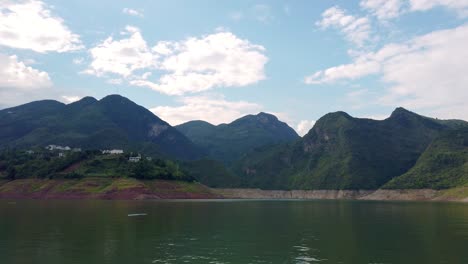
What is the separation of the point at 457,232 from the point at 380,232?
14.0 meters

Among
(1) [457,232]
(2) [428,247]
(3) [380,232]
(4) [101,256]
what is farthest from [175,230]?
(1) [457,232]

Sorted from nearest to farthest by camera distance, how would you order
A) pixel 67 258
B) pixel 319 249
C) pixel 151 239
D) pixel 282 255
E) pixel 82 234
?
pixel 67 258, pixel 282 255, pixel 319 249, pixel 151 239, pixel 82 234

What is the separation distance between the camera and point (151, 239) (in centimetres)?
6825

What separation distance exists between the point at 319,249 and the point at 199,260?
700 inches

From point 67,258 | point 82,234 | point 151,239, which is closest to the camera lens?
point 67,258

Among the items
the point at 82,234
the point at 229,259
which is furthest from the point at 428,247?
the point at 82,234

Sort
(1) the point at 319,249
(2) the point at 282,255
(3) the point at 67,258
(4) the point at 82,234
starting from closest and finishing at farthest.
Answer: (3) the point at 67,258, (2) the point at 282,255, (1) the point at 319,249, (4) the point at 82,234

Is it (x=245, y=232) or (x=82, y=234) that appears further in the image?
(x=245, y=232)

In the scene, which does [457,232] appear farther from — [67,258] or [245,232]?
[67,258]

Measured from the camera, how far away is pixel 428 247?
61.1 m

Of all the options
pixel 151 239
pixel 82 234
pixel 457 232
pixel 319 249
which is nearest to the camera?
pixel 319 249

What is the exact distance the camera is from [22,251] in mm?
55188

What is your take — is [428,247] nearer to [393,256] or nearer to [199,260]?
[393,256]

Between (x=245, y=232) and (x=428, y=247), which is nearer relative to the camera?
(x=428, y=247)
